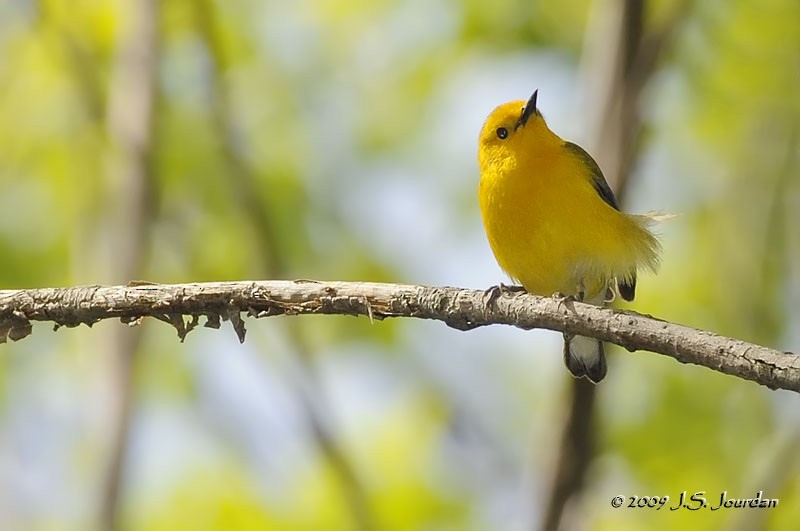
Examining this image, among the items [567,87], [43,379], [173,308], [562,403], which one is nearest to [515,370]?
[567,87]

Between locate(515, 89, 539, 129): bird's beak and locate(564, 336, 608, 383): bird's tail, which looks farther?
locate(515, 89, 539, 129): bird's beak

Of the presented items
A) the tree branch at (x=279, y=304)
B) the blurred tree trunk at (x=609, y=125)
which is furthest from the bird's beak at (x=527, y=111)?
the tree branch at (x=279, y=304)

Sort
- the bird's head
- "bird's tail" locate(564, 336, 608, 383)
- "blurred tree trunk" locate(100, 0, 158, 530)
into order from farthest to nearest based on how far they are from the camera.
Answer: the bird's head → "bird's tail" locate(564, 336, 608, 383) → "blurred tree trunk" locate(100, 0, 158, 530)

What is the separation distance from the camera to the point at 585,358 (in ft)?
18.4

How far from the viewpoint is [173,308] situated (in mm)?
3627

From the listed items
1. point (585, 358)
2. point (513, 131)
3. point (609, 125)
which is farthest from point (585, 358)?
point (513, 131)

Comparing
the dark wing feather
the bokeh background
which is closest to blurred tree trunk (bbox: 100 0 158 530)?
the bokeh background

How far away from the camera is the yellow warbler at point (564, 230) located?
18.2 ft

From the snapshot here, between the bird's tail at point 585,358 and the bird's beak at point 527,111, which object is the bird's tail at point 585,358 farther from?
the bird's beak at point 527,111

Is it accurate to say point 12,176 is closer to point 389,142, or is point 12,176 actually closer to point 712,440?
point 389,142

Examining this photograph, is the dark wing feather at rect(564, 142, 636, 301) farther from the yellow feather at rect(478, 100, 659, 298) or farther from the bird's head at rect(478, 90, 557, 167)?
the bird's head at rect(478, 90, 557, 167)

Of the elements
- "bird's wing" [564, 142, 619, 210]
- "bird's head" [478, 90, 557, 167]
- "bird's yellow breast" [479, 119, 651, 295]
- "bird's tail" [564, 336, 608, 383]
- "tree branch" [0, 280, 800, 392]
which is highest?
"bird's head" [478, 90, 557, 167]

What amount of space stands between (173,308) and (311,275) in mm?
5881

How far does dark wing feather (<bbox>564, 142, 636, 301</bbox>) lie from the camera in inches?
228
